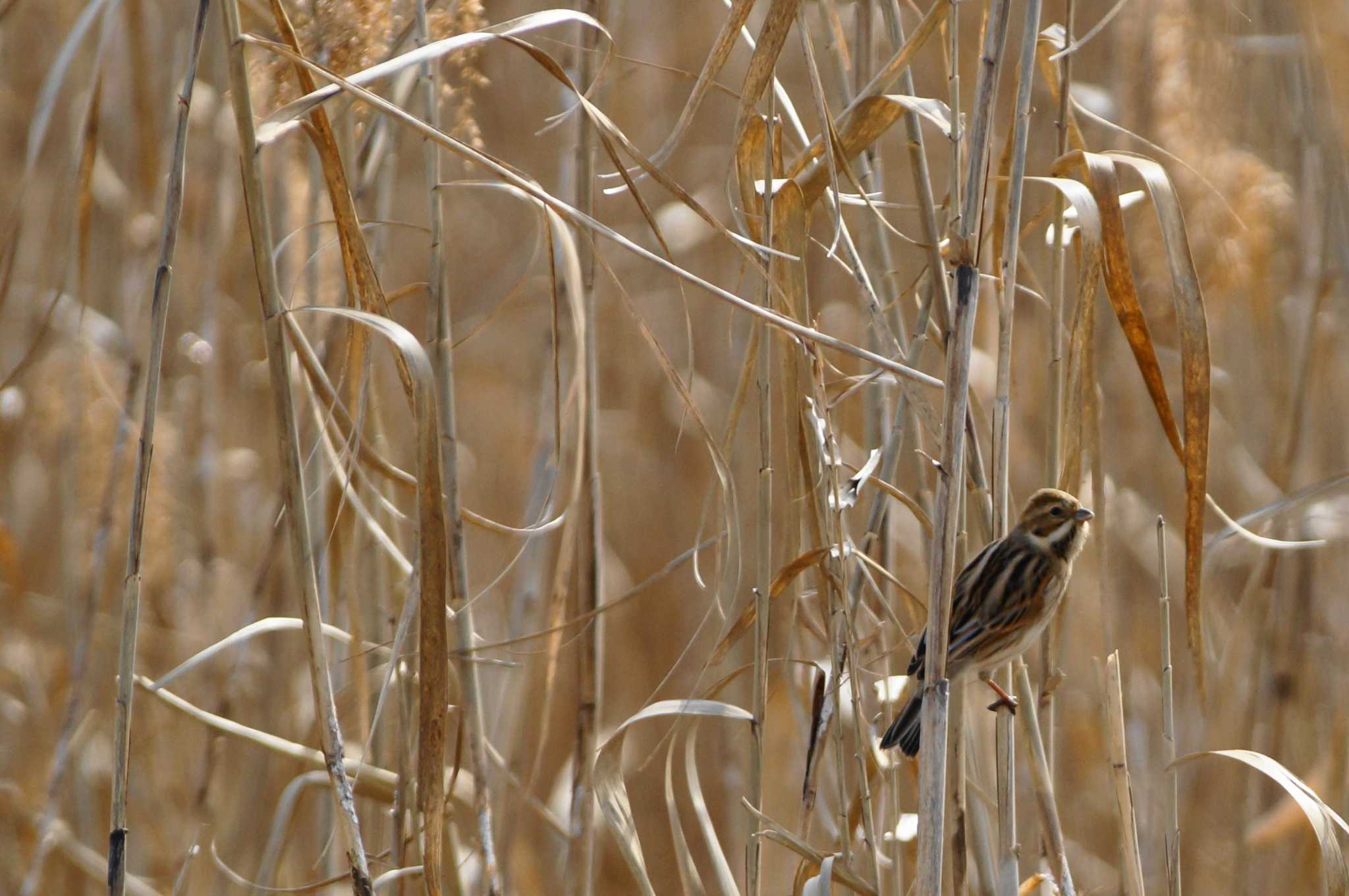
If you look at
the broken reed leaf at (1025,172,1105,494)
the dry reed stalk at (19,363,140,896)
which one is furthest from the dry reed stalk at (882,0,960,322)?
the dry reed stalk at (19,363,140,896)

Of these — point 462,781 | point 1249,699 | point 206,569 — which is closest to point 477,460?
point 206,569

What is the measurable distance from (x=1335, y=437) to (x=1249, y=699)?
2.64 ft

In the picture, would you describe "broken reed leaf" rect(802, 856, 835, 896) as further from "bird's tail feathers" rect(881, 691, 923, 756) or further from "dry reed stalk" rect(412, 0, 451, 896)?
"dry reed stalk" rect(412, 0, 451, 896)

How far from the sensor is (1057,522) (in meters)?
2.10

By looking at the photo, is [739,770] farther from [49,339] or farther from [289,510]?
[289,510]

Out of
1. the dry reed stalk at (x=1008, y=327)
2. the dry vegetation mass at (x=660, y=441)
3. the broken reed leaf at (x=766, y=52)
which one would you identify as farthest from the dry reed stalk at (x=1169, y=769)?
the broken reed leaf at (x=766, y=52)

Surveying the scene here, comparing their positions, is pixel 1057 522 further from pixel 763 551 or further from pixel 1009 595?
pixel 763 551

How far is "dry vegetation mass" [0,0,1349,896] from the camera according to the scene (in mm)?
1704

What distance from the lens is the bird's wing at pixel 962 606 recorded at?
1951mm

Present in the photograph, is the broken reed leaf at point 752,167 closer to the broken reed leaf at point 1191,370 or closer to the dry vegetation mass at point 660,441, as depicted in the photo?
the dry vegetation mass at point 660,441

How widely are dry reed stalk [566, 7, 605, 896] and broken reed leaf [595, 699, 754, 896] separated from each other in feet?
0.64

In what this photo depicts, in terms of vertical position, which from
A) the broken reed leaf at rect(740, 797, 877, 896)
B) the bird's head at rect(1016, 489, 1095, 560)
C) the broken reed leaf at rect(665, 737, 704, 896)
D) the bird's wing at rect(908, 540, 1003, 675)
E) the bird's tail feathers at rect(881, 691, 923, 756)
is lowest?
the broken reed leaf at rect(665, 737, 704, 896)

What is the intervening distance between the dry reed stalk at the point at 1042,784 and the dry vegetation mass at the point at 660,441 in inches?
0.5

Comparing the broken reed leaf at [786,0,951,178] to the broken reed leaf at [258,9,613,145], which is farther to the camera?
the broken reed leaf at [786,0,951,178]
